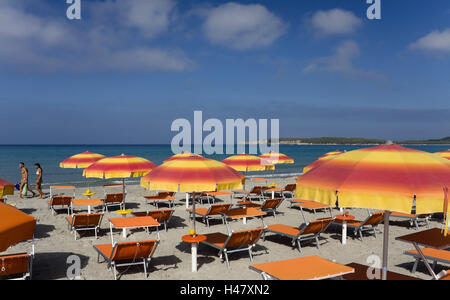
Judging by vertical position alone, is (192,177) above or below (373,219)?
above

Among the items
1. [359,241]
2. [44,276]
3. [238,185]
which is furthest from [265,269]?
[359,241]

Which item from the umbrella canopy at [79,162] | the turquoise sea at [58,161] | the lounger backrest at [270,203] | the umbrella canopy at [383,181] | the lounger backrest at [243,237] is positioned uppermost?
the umbrella canopy at [383,181]

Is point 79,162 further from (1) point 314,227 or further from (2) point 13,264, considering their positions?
(1) point 314,227

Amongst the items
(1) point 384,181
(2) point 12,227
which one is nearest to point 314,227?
(1) point 384,181

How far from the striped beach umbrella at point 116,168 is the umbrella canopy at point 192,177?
2.99 meters

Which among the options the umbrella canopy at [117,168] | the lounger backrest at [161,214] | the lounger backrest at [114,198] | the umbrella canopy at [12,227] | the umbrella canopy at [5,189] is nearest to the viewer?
the umbrella canopy at [12,227]

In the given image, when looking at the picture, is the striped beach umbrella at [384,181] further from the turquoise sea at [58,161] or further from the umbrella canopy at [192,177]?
the turquoise sea at [58,161]

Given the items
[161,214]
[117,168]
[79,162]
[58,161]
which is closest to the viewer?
[117,168]

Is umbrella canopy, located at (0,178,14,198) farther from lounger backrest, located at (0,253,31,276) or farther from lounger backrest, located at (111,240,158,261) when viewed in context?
lounger backrest, located at (111,240,158,261)

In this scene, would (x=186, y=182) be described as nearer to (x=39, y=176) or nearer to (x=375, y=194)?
(x=375, y=194)

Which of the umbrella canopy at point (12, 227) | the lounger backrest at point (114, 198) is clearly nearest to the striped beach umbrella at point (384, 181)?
the umbrella canopy at point (12, 227)

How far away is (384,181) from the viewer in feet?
10.0

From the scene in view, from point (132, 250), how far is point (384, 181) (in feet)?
14.2

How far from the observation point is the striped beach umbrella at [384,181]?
2.94 metres
